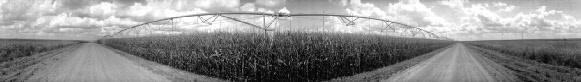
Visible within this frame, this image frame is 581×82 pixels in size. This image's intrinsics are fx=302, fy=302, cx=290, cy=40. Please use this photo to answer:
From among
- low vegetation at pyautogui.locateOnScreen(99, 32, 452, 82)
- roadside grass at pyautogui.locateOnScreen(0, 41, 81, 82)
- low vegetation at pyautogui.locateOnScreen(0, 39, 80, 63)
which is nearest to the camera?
low vegetation at pyautogui.locateOnScreen(99, 32, 452, 82)

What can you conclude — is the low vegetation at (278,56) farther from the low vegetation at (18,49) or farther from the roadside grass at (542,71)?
the low vegetation at (18,49)

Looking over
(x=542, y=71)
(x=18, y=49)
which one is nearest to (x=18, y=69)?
(x=18, y=49)

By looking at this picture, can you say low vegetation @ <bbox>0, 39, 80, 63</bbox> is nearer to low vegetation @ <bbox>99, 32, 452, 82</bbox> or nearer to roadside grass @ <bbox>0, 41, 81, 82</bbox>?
roadside grass @ <bbox>0, 41, 81, 82</bbox>

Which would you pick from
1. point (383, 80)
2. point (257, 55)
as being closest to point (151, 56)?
point (257, 55)

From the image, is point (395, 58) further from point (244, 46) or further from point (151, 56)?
point (151, 56)

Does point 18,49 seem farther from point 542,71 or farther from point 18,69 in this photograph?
point 542,71

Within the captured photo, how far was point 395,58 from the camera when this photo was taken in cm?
2145

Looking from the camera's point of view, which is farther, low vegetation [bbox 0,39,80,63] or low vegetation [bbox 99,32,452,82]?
low vegetation [bbox 0,39,80,63]

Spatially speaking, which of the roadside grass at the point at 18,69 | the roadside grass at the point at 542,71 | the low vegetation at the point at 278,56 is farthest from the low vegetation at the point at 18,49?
the roadside grass at the point at 542,71

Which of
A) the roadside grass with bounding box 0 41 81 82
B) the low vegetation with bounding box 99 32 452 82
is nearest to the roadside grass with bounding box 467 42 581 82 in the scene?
the low vegetation with bounding box 99 32 452 82

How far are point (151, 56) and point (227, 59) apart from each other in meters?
13.8

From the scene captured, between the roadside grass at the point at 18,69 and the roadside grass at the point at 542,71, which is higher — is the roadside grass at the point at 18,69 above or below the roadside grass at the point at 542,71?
above

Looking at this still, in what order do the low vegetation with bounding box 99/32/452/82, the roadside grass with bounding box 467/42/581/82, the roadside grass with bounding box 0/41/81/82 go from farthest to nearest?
the roadside grass with bounding box 467/42/581/82 → the roadside grass with bounding box 0/41/81/82 → the low vegetation with bounding box 99/32/452/82

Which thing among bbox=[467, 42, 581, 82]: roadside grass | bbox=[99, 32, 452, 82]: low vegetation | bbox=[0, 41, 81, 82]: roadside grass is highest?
bbox=[99, 32, 452, 82]: low vegetation
